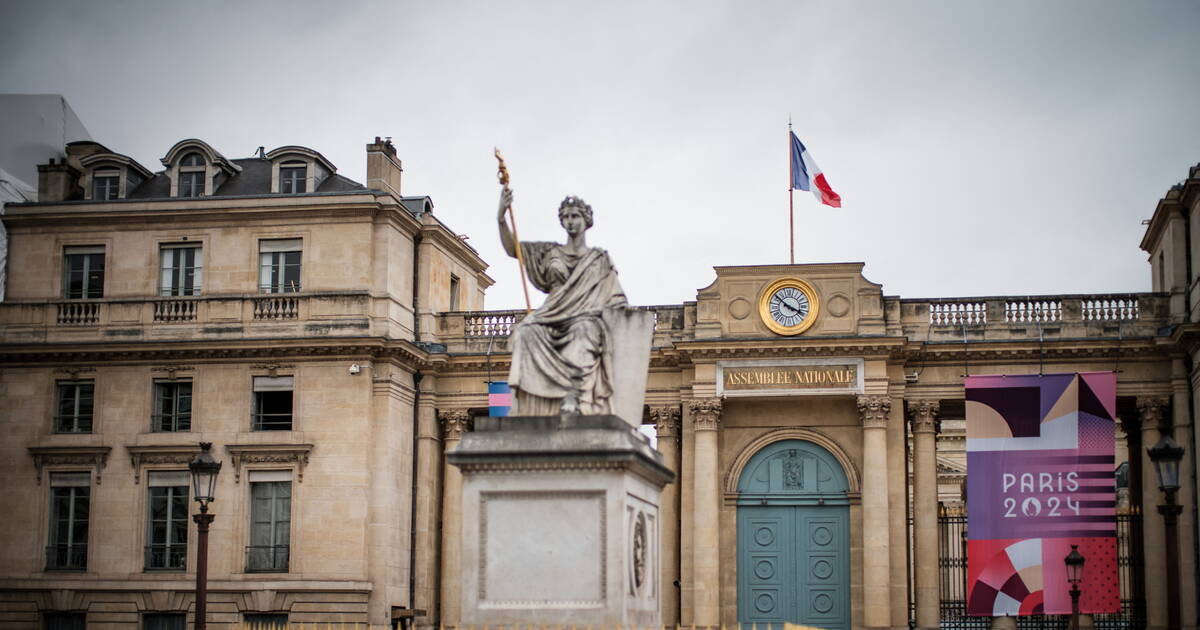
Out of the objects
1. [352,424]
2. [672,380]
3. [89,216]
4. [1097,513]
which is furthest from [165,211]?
[1097,513]

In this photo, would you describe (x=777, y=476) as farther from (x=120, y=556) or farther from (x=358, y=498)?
(x=120, y=556)

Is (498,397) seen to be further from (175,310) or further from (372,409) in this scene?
(175,310)

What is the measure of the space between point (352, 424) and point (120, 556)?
6073 millimetres

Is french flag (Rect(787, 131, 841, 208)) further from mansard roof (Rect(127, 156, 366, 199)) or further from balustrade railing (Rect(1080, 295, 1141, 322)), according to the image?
mansard roof (Rect(127, 156, 366, 199))

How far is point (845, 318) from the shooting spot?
3744 cm

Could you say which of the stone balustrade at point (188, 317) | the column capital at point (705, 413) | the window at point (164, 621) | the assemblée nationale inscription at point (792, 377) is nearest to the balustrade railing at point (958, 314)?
the assemblée nationale inscription at point (792, 377)

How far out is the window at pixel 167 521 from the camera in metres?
37.2

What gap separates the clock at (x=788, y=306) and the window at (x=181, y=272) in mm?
13222

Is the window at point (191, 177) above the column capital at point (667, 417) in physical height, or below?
above

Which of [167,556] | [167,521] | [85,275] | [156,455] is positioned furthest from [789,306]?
[85,275]

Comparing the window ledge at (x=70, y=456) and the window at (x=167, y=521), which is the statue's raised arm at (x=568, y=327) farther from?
the window ledge at (x=70, y=456)

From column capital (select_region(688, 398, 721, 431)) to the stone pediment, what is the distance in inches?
59.2

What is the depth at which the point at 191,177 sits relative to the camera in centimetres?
3962

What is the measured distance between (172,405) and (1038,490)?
19816 millimetres
